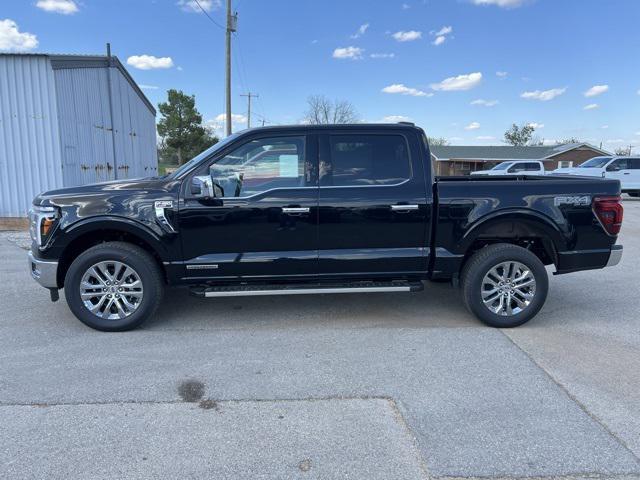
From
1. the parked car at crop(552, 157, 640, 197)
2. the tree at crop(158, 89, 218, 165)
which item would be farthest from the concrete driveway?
the tree at crop(158, 89, 218, 165)

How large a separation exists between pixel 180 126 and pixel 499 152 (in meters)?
35.8

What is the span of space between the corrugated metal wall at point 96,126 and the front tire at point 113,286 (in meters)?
8.90

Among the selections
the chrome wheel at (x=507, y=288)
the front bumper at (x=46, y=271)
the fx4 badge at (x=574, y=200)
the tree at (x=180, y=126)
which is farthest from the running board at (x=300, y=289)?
the tree at (x=180, y=126)

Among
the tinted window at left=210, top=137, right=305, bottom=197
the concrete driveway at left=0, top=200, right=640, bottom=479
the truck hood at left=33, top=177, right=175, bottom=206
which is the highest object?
the tinted window at left=210, top=137, right=305, bottom=197

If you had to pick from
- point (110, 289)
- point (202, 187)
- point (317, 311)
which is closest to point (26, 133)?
point (110, 289)

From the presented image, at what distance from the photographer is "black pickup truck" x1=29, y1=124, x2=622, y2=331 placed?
4488 millimetres

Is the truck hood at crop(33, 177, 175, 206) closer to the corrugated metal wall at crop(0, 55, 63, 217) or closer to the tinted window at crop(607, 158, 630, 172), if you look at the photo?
the corrugated metal wall at crop(0, 55, 63, 217)

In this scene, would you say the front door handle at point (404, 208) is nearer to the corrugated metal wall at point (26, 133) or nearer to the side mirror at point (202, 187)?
the side mirror at point (202, 187)

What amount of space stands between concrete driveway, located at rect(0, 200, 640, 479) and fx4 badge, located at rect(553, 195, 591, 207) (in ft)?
4.13

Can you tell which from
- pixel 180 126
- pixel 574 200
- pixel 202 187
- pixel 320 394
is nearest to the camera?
pixel 320 394

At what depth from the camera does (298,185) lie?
15.1 feet

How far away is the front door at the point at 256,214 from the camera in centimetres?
450

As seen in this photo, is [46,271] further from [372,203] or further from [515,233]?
[515,233]

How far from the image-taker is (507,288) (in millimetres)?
4750
